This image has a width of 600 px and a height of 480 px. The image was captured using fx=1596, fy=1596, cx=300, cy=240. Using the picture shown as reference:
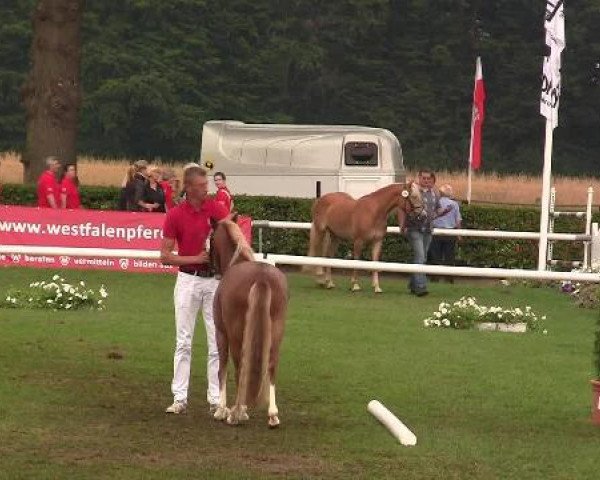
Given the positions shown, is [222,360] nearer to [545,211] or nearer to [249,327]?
[249,327]

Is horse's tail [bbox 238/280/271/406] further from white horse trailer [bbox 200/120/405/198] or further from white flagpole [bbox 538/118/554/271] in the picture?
white horse trailer [bbox 200/120/405/198]

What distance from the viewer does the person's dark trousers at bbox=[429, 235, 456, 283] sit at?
26531 millimetres

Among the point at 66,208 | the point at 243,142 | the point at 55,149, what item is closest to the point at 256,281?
the point at 66,208

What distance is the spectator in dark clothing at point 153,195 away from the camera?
2597cm

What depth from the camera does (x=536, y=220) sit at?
2873 centimetres

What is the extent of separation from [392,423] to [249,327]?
3.80ft

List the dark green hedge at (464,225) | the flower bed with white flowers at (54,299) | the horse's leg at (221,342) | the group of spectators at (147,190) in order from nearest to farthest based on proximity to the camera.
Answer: the horse's leg at (221,342)
the flower bed with white flowers at (54,299)
the group of spectators at (147,190)
the dark green hedge at (464,225)

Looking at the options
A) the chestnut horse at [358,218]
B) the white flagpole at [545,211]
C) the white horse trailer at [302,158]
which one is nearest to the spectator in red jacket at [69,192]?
the chestnut horse at [358,218]

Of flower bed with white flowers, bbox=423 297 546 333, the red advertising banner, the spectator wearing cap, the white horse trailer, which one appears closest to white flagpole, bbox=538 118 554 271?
the spectator wearing cap

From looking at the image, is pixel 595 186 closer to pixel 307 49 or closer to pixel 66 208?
pixel 307 49

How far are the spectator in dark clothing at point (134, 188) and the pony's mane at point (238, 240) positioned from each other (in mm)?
14942

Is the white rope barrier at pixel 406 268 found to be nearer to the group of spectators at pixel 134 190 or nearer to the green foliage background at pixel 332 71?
the group of spectators at pixel 134 190

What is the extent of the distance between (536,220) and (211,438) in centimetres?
1898

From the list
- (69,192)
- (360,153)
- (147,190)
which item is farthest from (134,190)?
(360,153)
